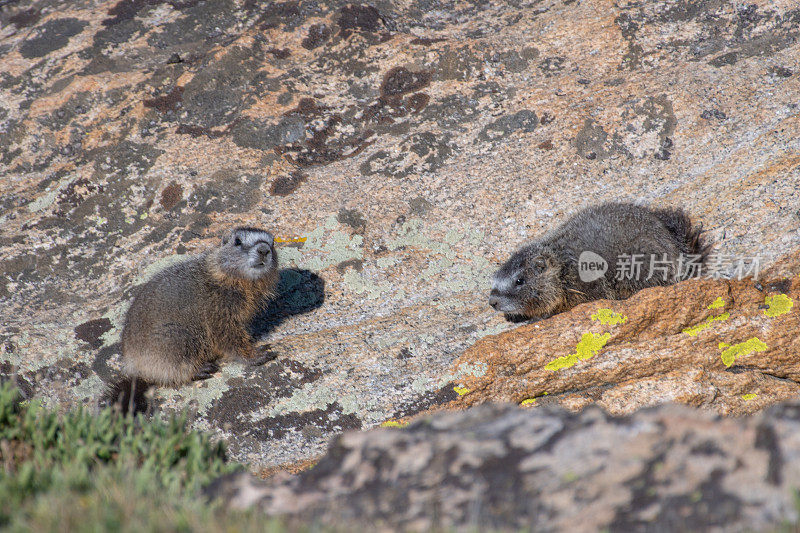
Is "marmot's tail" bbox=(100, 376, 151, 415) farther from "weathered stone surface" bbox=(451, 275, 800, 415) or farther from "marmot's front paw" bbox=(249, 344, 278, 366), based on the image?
"weathered stone surface" bbox=(451, 275, 800, 415)

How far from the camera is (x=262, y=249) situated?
24.1ft

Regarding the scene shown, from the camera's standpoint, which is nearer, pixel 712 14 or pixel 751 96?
pixel 751 96

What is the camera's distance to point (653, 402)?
6.30 meters

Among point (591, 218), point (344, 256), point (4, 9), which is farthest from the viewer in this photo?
point (4, 9)

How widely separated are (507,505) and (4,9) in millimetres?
13374

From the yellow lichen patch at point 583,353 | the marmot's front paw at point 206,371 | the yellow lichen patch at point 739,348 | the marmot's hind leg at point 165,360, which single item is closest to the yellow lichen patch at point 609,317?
the yellow lichen patch at point 583,353

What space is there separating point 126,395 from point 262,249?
2.09 m

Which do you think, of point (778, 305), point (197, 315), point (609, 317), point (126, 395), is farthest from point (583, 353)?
point (126, 395)

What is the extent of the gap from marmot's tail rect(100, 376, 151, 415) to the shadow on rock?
1.48 meters

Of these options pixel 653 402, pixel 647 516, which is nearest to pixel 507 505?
pixel 647 516

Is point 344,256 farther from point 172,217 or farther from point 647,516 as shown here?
point 647,516

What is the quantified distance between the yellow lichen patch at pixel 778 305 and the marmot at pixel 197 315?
17.1 feet

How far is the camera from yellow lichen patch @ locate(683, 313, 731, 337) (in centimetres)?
648

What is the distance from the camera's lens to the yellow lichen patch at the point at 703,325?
21.3 ft
